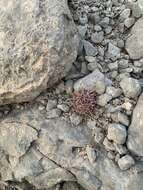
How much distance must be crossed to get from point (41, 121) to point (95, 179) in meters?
1.27

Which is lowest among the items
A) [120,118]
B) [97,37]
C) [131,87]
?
[120,118]

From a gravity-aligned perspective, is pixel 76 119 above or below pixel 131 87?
below

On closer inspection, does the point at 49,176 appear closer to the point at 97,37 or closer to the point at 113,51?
the point at 113,51

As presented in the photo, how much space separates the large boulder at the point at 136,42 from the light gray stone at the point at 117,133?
1.35m

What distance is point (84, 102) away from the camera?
6.14 metres

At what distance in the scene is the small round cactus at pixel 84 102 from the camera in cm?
614

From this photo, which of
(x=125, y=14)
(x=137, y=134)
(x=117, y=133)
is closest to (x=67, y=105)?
(x=117, y=133)

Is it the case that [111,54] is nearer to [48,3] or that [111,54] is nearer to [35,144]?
[48,3]

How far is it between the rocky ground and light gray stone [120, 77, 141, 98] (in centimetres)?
2

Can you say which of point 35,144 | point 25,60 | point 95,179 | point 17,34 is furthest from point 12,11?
point 95,179

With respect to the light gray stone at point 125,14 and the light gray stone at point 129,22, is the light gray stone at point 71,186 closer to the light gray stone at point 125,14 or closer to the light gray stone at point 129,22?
the light gray stone at point 129,22

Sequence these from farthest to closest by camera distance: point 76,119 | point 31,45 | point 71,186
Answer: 1. point 71,186
2. point 76,119
3. point 31,45

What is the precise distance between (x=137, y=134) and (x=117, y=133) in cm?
32

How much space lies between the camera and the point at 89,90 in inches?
246
